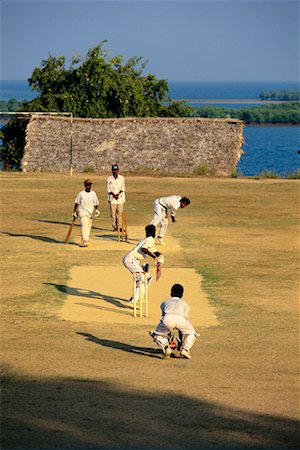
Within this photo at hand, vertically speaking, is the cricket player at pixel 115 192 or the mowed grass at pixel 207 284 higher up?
the cricket player at pixel 115 192

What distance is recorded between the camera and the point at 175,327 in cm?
1658

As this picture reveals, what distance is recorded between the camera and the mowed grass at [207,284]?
15.6 m

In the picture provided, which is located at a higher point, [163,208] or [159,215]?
[163,208]

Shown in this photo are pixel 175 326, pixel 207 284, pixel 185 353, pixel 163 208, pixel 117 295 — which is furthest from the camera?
pixel 163 208

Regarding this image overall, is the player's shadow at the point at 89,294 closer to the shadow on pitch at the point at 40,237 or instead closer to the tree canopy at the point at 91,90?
the shadow on pitch at the point at 40,237

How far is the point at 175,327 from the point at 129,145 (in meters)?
36.8

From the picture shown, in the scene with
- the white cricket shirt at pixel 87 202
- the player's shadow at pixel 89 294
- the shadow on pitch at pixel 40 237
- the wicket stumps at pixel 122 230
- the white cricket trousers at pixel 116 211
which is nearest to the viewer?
the player's shadow at pixel 89 294

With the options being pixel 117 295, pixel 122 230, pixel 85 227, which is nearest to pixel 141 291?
pixel 117 295

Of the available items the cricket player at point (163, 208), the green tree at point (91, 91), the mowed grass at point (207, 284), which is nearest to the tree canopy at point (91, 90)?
the green tree at point (91, 91)

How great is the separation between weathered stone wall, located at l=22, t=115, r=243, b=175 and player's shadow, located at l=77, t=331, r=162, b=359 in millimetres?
34594

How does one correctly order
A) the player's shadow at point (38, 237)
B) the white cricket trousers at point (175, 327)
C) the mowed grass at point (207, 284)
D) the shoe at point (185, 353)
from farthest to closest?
the player's shadow at point (38, 237)
the shoe at point (185, 353)
the white cricket trousers at point (175, 327)
the mowed grass at point (207, 284)

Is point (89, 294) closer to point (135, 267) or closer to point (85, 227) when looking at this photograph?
point (135, 267)

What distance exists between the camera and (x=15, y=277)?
78.2 feet

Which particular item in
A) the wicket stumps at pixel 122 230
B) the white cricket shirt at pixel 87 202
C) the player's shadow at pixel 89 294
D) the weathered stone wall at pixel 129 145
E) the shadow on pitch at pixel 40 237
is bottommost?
the player's shadow at pixel 89 294
